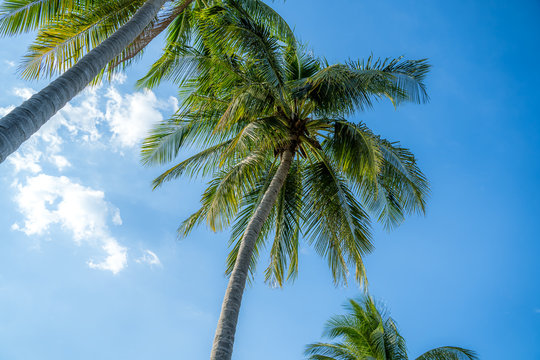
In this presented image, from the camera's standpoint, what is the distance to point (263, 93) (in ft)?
27.9

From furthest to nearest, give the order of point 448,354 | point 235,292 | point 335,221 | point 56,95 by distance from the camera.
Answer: point 448,354 < point 335,221 < point 235,292 < point 56,95

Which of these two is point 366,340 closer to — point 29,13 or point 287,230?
point 287,230

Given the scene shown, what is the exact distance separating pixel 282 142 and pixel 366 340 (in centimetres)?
747

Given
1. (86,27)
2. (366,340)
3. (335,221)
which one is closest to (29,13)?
(86,27)

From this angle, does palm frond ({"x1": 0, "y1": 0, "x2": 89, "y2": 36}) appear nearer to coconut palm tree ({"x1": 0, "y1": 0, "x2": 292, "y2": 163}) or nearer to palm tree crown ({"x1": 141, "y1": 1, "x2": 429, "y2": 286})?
coconut palm tree ({"x1": 0, "y1": 0, "x2": 292, "y2": 163})

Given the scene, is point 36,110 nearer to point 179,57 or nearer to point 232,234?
point 179,57

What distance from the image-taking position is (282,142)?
878cm

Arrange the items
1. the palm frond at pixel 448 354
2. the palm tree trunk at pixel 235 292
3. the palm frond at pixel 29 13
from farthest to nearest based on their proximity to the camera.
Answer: the palm frond at pixel 448 354
the palm frond at pixel 29 13
the palm tree trunk at pixel 235 292

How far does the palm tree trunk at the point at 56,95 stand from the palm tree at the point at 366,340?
413 inches

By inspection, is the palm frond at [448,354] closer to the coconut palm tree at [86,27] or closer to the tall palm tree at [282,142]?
the tall palm tree at [282,142]

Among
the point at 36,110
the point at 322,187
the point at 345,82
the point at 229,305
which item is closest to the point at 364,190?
the point at 322,187

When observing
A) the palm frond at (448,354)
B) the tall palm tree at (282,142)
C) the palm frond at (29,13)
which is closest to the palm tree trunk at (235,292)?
the tall palm tree at (282,142)

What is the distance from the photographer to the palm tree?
11812 mm

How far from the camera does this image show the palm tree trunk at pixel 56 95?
156 inches
